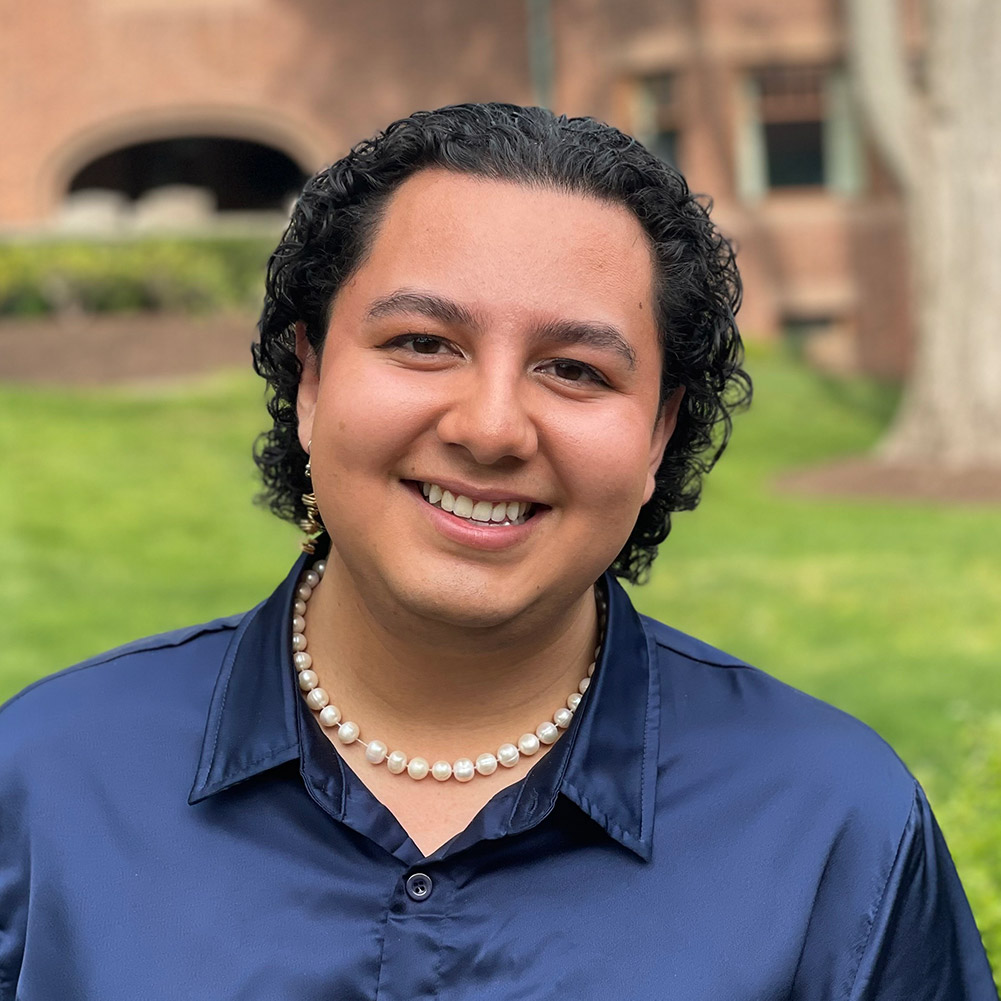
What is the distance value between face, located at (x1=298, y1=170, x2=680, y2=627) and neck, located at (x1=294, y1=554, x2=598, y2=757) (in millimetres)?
89

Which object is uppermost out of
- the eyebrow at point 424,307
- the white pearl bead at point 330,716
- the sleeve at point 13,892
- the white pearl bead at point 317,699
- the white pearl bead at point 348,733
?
the eyebrow at point 424,307

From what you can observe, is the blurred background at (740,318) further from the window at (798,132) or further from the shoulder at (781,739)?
the shoulder at (781,739)

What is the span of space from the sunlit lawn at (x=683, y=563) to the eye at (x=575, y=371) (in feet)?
11.8

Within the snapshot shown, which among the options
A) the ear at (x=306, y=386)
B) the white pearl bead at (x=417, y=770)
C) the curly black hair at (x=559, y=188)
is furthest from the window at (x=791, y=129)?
the white pearl bead at (x=417, y=770)

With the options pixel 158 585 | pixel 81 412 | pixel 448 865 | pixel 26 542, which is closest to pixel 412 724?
pixel 448 865

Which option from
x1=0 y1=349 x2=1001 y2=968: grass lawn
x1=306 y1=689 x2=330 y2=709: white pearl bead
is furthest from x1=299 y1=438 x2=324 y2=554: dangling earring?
x1=0 y1=349 x2=1001 y2=968: grass lawn

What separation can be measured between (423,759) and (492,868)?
21cm

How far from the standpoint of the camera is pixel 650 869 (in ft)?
5.91

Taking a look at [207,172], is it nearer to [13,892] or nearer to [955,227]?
[955,227]

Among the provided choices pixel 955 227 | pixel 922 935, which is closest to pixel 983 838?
pixel 922 935

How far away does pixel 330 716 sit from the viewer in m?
2.01

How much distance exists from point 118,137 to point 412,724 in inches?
773

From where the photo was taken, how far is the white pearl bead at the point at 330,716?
2.01 metres

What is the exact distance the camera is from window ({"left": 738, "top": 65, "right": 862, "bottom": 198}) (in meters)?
18.3
